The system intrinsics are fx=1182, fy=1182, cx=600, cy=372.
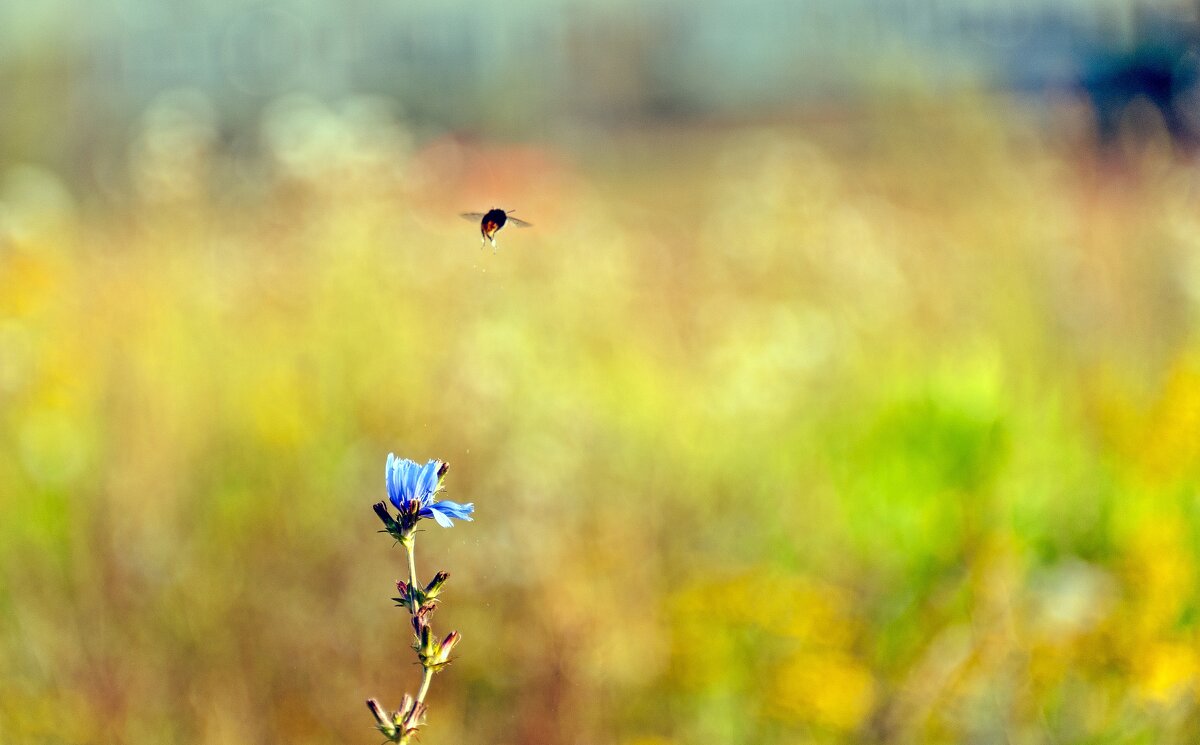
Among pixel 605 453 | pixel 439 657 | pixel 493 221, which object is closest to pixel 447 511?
pixel 439 657

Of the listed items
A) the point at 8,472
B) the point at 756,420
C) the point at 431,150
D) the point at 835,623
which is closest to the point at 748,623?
the point at 835,623

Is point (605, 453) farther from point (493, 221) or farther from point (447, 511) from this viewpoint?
point (447, 511)

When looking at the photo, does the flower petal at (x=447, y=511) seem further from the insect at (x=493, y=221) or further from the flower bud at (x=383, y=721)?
the insect at (x=493, y=221)

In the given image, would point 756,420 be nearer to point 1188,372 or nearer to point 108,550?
point 1188,372

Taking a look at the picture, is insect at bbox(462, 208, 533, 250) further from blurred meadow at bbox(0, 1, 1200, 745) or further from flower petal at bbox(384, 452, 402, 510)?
blurred meadow at bbox(0, 1, 1200, 745)

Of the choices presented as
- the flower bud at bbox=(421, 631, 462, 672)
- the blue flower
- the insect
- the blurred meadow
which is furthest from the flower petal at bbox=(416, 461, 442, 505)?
the blurred meadow

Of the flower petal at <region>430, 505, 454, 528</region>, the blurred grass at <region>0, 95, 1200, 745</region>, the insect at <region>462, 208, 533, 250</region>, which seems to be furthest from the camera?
the blurred grass at <region>0, 95, 1200, 745</region>
